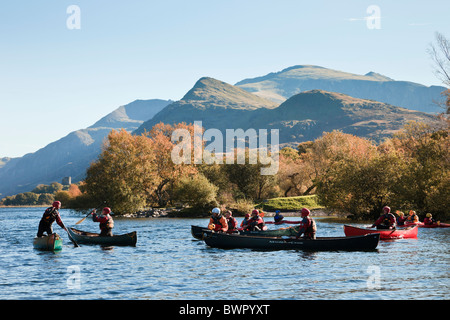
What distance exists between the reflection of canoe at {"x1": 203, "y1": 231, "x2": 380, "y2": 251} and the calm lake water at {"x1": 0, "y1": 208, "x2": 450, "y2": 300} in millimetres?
437

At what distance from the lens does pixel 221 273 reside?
891 inches

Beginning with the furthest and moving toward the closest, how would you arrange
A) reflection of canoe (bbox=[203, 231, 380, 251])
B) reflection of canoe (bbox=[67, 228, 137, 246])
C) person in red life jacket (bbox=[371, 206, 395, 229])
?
person in red life jacket (bbox=[371, 206, 395, 229]) → reflection of canoe (bbox=[67, 228, 137, 246]) → reflection of canoe (bbox=[203, 231, 380, 251])

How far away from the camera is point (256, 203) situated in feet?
277

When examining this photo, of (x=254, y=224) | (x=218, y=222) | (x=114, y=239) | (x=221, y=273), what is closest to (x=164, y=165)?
(x=254, y=224)

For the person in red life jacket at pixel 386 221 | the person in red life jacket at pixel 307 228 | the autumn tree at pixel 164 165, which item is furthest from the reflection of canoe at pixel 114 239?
the autumn tree at pixel 164 165

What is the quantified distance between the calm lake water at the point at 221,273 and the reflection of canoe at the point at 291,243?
437 mm

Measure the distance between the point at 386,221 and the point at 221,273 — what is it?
61.3 feet

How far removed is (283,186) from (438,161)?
143ft

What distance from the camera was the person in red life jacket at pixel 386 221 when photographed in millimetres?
35938

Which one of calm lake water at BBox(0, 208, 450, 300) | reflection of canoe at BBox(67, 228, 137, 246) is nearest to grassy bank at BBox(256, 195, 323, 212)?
calm lake water at BBox(0, 208, 450, 300)

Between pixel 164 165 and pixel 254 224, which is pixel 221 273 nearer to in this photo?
pixel 254 224

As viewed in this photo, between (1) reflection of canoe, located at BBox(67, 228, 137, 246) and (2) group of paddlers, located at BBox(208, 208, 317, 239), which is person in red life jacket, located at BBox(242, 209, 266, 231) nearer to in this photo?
(2) group of paddlers, located at BBox(208, 208, 317, 239)

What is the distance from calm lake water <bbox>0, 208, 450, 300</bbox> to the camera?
17875 mm
